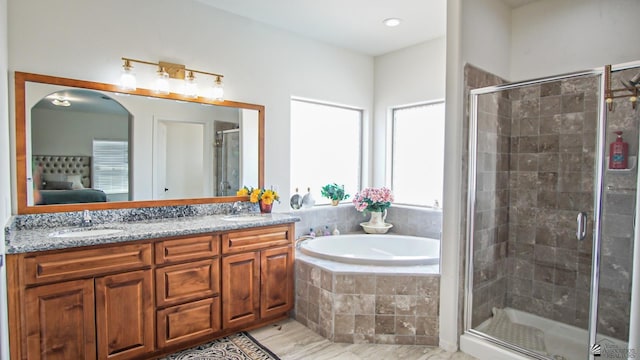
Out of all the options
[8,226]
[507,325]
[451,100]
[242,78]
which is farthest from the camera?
[242,78]

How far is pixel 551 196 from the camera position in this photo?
2939 mm

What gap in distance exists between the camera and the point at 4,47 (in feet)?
6.85

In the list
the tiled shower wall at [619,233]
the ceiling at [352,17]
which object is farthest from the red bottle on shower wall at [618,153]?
the ceiling at [352,17]

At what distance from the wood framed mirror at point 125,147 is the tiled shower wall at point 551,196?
236 cm

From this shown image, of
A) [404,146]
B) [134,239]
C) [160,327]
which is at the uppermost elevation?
[404,146]

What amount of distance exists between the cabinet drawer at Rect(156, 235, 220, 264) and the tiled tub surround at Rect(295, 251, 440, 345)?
34.2 inches

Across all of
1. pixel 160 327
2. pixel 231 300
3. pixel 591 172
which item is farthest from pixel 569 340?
pixel 160 327

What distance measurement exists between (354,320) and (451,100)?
1.77 m

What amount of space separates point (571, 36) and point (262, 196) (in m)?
2.83

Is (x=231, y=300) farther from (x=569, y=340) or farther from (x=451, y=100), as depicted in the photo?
(x=569, y=340)

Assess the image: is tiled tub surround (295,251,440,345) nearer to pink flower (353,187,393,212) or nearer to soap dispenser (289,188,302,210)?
soap dispenser (289,188,302,210)

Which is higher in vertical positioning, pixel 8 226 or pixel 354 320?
pixel 8 226

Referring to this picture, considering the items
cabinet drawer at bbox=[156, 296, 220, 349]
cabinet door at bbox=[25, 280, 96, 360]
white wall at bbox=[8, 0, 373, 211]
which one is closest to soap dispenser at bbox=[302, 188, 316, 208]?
white wall at bbox=[8, 0, 373, 211]

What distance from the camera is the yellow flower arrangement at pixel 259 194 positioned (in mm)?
3195
